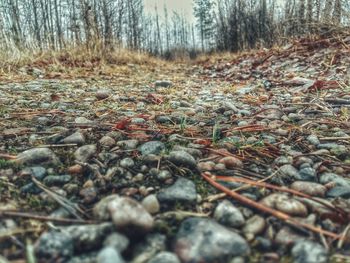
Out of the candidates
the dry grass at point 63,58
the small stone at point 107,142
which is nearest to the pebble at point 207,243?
the small stone at point 107,142

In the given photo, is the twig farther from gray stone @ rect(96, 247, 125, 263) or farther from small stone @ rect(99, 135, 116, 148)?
small stone @ rect(99, 135, 116, 148)

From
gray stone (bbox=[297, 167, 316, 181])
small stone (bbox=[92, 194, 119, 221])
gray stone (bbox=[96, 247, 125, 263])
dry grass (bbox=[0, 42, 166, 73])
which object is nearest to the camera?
gray stone (bbox=[96, 247, 125, 263])

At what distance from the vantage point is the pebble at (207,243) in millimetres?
906

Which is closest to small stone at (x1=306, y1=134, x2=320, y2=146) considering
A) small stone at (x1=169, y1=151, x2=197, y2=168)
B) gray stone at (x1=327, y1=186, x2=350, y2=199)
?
gray stone at (x1=327, y1=186, x2=350, y2=199)

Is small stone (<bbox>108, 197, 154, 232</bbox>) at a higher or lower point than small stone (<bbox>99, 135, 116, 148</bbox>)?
lower

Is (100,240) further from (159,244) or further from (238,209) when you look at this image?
(238,209)

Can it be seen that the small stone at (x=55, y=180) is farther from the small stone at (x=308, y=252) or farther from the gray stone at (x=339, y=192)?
the gray stone at (x=339, y=192)

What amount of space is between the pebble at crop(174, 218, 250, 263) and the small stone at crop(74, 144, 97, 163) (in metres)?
0.65

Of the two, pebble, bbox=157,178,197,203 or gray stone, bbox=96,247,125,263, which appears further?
pebble, bbox=157,178,197,203

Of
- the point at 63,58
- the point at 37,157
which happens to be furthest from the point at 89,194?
the point at 63,58

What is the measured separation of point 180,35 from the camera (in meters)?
39.2

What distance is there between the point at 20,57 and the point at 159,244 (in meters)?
5.69

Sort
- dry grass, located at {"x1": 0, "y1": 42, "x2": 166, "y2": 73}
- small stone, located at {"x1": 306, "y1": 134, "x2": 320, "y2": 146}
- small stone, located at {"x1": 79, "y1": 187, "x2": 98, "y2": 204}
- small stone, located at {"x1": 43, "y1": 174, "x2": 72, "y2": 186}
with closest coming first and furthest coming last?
small stone, located at {"x1": 79, "y1": 187, "x2": 98, "y2": 204}
small stone, located at {"x1": 43, "y1": 174, "x2": 72, "y2": 186}
small stone, located at {"x1": 306, "y1": 134, "x2": 320, "y2": 146}
dry grass, located at {"x1": 0, "y1": 42, "x2": 166, "y2": 73}

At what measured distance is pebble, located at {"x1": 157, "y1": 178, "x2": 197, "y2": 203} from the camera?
120 centimetres
